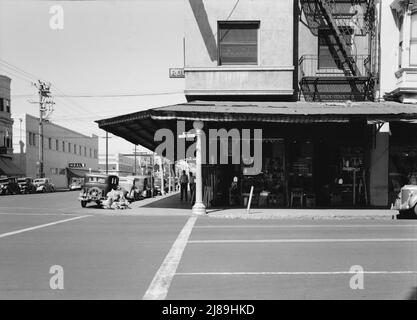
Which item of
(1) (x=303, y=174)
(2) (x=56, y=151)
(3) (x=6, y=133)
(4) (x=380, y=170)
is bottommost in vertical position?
(1) (x=303, y=174)

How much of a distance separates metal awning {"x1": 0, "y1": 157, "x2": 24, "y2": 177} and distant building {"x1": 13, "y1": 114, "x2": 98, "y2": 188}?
1.71m

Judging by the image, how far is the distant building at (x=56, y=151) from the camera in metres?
54.4

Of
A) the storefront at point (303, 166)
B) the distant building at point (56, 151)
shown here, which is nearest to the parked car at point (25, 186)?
the distant building at point (56, 151)

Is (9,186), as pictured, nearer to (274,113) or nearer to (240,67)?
(240,67)

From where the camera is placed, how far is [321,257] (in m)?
8.29

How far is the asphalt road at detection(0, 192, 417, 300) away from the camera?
6082 millimetres

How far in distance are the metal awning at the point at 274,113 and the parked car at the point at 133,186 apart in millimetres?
7056

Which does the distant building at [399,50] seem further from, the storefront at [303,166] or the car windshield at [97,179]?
the car windshield at [97,179]

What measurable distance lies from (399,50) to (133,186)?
14.8 meters

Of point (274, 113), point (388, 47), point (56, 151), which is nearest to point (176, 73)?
point (274, 113)

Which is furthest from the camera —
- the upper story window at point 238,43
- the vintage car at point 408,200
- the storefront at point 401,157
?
the upper story window at point 238,43

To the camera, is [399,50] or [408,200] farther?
[399,50]

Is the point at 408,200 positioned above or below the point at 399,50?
below

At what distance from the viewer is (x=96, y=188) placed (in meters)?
21.4
